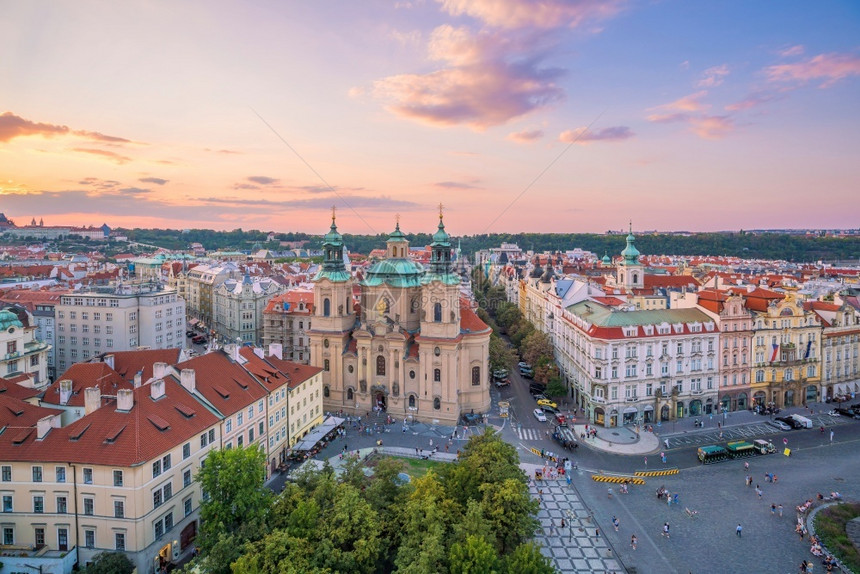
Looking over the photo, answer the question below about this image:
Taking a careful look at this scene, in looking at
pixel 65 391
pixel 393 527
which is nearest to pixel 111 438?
pixel 65 391

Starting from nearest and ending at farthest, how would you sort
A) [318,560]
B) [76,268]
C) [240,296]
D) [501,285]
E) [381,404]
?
[318,560] → [381,404] → [240,296] → [76,268] → [501,285]

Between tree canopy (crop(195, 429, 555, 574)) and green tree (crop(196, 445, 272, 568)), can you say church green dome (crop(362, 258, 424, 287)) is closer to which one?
tree canopy (crop(195, 429, 555, 574))

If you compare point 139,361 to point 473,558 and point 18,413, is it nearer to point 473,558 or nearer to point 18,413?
point 18,413

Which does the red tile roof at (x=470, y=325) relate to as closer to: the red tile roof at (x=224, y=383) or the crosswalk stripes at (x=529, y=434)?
the crosswalk stripes at (x=529, y=434)

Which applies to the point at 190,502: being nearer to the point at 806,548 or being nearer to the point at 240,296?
the point at 806,548

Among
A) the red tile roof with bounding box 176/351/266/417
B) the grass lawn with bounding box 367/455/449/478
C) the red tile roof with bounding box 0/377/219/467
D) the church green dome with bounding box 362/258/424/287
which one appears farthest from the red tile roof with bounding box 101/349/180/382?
the church green dome with bounding box 362/258/424/287

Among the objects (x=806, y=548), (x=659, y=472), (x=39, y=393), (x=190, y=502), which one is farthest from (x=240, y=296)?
(x=806, y=548)
